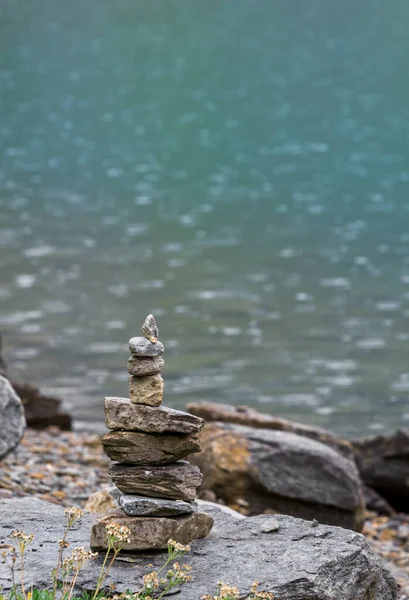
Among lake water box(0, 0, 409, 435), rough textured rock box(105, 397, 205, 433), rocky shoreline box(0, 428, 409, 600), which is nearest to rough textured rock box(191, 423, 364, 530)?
rocky shoreline box(0, 428, 409, 600)

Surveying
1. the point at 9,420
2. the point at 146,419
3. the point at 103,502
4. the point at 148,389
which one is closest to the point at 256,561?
the point at 146,419

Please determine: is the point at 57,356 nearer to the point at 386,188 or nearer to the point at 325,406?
the point at 325,406

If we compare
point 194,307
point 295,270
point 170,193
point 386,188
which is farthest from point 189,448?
point 386,188

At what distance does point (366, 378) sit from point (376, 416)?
2.04 m

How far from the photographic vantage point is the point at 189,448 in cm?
933

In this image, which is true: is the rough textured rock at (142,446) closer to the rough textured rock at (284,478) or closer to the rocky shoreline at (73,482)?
the rocky shoreline at (73,482)

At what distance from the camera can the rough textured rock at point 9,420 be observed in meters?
13.1

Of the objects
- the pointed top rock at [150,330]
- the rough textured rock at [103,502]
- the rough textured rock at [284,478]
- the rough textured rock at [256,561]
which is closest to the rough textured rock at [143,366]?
the pointed top rock at [150,330]

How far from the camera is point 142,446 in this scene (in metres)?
Answer: 9.21

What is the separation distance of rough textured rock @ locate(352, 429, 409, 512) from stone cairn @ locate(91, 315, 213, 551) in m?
8.90

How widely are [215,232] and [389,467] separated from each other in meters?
23.4

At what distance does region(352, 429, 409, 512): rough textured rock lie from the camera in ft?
57.8

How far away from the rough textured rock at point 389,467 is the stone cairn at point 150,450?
890 centimetres

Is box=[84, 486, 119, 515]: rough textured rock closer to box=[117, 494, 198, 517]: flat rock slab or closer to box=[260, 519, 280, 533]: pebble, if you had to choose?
box=[260, 519, 280, 533]: pebble
